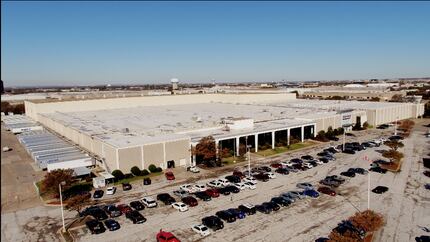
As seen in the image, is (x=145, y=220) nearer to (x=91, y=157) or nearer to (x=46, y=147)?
(x=91, y=157)

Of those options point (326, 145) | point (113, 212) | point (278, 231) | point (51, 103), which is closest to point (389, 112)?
point (326, 145)

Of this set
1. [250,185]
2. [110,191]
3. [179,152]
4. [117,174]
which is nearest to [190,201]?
[250,185]

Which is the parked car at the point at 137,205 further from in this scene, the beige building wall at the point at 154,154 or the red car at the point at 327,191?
the red car at the point at 327,191

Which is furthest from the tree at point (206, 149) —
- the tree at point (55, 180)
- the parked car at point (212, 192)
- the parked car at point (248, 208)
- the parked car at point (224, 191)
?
the tree at point (55, 180)

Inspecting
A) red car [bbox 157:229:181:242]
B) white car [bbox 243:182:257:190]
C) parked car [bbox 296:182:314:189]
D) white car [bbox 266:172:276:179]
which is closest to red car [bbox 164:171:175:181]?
white car [bbox 243:182:257:190]

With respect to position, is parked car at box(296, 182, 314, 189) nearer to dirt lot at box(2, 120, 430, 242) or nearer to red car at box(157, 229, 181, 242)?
dirt lot at box(2, 120, 430, 242)

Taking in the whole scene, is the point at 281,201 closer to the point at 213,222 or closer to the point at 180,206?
the point at 213,222
